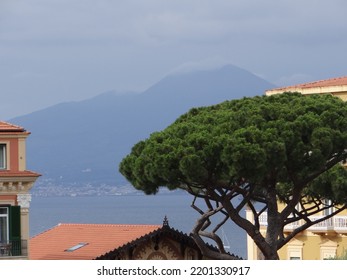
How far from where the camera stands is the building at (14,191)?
47.2 metres

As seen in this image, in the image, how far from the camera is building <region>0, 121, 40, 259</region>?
47250 mm

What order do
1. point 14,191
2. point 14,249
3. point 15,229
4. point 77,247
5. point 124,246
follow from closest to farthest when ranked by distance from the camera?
point 14,249
point 15,229
point 14,191
point 124,246
point 77,247

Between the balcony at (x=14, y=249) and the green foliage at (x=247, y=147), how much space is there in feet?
13.5

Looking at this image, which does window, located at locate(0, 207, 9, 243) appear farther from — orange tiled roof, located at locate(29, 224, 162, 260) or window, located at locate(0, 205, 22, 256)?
orange tiled roof, located at locate(29, 224, 162, 260)

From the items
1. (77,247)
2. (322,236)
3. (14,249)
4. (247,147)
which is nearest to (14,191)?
(14,249)

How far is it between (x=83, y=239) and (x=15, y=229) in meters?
6.27

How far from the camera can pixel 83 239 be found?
53.2 meters

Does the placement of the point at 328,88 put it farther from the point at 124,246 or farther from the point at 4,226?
the point at 4,226

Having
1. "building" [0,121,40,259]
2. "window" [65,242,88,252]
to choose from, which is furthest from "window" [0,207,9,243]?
"window" [65,242,88,252]

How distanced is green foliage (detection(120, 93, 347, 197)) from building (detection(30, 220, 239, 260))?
267cm

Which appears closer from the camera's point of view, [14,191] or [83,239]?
[14,191]

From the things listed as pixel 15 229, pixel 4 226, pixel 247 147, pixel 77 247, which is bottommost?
pixel 77 247
